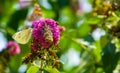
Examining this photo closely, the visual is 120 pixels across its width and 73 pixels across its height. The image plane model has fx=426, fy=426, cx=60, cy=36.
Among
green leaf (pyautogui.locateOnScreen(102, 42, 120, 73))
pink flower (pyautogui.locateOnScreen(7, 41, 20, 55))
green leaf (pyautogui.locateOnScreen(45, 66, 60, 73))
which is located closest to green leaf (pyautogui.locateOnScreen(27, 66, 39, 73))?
green leaf (pyautogui.locateOnScreen(45, 66, 60, 73))

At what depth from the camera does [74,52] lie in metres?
2.19

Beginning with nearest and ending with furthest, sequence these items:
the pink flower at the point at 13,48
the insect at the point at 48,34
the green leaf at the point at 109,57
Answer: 1. the insect at the point at 48,34
2. the green leaf at the point at 109,57
3. the pink flower at the point at 13,48

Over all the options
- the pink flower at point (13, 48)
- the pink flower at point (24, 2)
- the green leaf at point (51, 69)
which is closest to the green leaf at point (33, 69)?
the green leaf at point (51, 69)

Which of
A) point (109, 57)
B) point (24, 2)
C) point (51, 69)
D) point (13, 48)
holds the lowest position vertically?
point (51, 69)

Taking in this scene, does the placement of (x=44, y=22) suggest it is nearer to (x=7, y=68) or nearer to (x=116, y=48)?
(x=116, y=48)

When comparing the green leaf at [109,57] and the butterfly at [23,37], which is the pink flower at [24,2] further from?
the butterfly at [23,37]

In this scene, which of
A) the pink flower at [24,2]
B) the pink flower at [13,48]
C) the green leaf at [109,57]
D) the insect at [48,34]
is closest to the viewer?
the insect at [48,34]

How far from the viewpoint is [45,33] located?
1.13 metres

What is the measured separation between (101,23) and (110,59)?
0.16 metres

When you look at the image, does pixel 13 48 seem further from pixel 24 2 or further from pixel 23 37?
pixel 23 37

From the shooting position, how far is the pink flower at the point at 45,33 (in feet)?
3.70

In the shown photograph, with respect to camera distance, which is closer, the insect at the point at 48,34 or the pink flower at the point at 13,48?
the insect at the point at 48,34

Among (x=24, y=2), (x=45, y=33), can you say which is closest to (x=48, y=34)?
(x=45, y=33)

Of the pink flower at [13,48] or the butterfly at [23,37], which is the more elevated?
the pink flower at [13,48]
